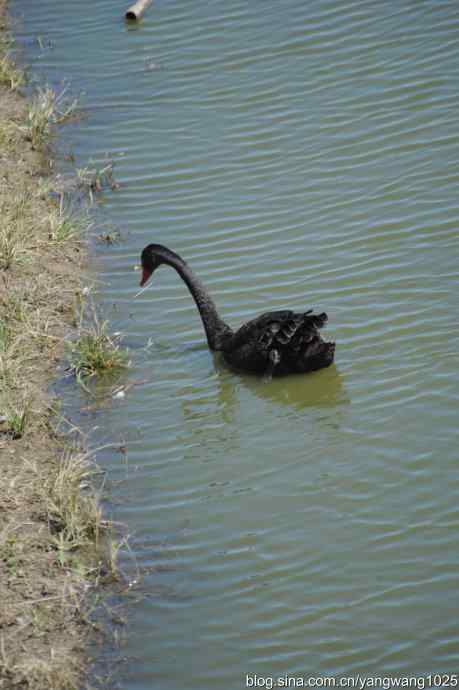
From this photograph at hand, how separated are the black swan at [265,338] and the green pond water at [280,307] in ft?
0.47

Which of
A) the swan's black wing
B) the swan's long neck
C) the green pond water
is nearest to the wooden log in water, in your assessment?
the green pond water

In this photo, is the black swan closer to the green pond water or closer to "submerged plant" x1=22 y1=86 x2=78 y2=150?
the green pond water

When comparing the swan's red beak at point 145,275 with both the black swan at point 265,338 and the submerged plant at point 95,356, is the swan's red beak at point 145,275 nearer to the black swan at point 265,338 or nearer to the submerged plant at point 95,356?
the black swan at point 265,338

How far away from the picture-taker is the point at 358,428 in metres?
6.32

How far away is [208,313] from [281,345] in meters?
0.80

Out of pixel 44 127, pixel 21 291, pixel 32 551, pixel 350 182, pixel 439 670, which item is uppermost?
pixel 44 127

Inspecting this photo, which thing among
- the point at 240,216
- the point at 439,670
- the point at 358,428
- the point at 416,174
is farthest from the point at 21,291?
the point at 439,670

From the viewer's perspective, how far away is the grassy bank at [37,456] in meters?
4.83

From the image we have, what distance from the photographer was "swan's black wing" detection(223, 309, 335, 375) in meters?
6.73

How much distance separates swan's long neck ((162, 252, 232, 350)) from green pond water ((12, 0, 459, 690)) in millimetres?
193

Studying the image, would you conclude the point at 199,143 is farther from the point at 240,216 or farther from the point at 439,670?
the point at 439,670

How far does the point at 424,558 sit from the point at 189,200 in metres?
4.86

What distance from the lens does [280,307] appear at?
7699 mm

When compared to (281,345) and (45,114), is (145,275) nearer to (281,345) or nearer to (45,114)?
(281,345)
